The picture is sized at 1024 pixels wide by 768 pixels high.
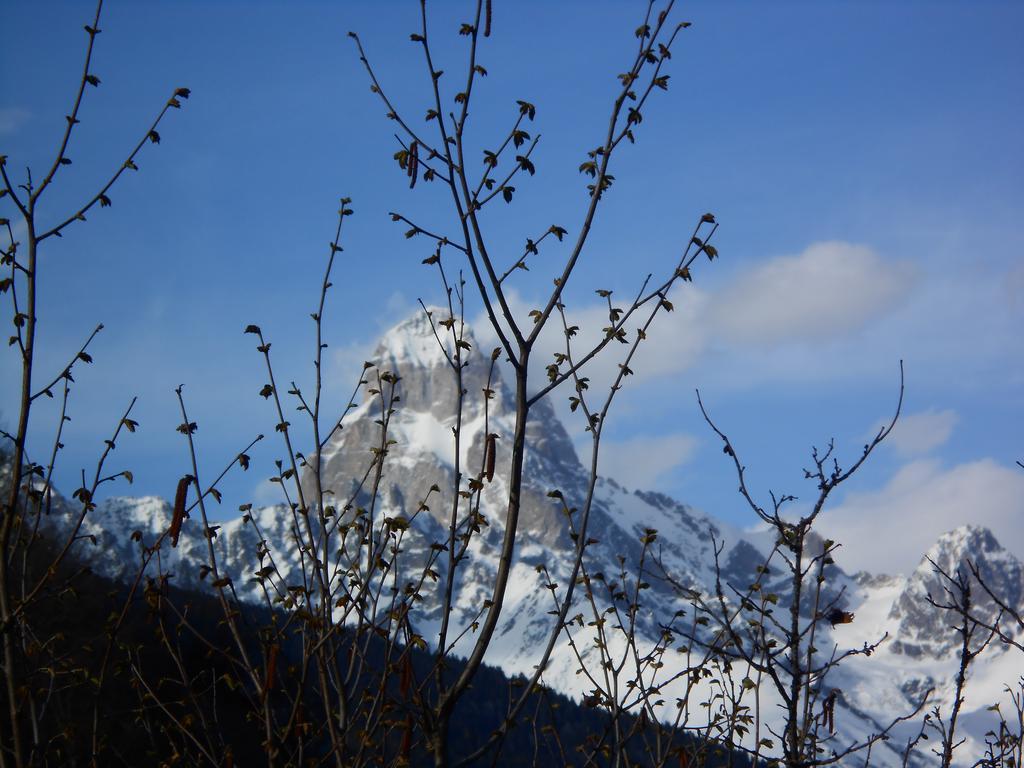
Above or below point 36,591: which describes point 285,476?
above

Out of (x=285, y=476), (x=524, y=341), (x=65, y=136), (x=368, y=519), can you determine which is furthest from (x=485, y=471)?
(x=65, y=136)

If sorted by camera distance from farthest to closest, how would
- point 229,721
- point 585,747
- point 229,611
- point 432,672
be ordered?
point 229,721, point 585,747, point 229,611, point 432,672

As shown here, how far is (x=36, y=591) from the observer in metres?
5.54

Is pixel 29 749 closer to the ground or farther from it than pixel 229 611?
closer to the ground

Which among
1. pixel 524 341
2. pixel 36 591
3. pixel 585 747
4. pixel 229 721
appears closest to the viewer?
pixel 524 341

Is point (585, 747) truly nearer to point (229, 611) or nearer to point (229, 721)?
point (229, 611)

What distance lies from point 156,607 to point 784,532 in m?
3.98

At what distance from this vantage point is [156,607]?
6387mm

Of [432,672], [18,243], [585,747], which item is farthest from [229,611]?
[585,747]

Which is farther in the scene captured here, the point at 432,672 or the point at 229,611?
the point at 229,611

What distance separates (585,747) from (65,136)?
5.88 metres

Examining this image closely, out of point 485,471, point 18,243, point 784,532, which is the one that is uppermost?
point 18,243

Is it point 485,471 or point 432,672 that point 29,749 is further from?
point 485,471

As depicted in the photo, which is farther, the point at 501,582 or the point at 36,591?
the point at 36,591
